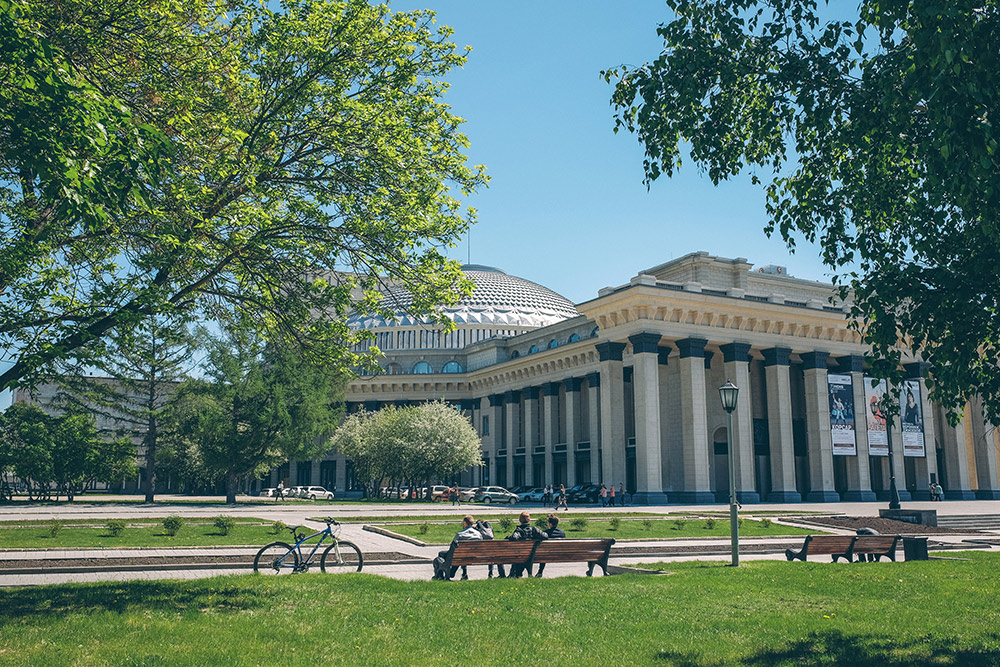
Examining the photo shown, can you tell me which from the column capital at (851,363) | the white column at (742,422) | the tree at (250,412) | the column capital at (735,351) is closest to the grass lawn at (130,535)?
the tree at (250,412)

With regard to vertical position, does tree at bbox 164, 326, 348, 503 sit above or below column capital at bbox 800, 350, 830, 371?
below

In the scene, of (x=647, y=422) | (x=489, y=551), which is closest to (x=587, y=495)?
(x=647, y=422)

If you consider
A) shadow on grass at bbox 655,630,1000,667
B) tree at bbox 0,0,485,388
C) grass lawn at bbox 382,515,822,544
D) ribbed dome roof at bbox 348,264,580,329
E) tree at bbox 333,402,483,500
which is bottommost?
grass lawn at bbox 382,515,822,544

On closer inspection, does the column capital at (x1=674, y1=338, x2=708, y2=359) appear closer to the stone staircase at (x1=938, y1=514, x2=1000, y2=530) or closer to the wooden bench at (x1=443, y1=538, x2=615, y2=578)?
the stone staircase at (x1=938, y1=514, x2=1000, y2=530)

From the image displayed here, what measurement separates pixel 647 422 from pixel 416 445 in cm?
1687

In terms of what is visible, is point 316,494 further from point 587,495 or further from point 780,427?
point 780,427

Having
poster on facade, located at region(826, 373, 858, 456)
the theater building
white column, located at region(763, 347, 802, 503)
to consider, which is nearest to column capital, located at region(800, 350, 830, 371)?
the theater building

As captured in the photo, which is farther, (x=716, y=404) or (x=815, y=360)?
(x=716, y=404)

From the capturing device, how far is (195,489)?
89625mm

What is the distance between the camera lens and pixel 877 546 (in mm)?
17562

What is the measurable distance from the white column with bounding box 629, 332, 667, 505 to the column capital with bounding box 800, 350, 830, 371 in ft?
44.0

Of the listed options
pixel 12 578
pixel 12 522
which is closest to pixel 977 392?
pixel 12 578

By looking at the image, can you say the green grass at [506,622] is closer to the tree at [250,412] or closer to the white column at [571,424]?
the tree at [250,412]

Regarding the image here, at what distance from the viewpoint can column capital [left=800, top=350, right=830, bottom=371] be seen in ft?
184
